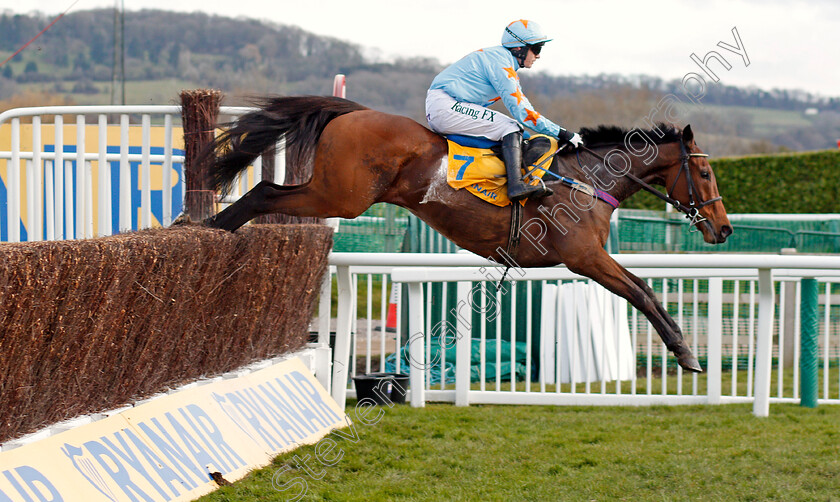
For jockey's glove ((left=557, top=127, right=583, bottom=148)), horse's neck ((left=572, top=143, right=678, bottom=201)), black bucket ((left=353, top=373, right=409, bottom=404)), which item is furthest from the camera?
black bucket ((left=353, top=373, right=409, bottom=404))

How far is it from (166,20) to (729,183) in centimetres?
2665

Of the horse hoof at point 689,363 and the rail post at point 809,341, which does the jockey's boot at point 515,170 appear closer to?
the horse hoof at point 689,363

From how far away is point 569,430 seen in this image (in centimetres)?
538

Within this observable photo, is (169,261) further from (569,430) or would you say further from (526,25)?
(569,430)

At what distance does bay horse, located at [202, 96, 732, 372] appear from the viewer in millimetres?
4105

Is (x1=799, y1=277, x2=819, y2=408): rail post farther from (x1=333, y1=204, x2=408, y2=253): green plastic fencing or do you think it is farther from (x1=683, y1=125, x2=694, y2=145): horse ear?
(x1=333, y1=204, x2=408, y2=253): green plastic fencing

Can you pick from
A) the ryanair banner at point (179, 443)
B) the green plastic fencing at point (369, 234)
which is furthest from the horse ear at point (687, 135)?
the green plastic fencing at point (369, 234)

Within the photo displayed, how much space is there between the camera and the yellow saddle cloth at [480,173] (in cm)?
411

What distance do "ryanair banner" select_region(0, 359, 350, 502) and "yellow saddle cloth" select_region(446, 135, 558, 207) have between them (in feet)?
5.41

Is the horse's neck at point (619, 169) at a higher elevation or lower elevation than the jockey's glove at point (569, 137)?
lower

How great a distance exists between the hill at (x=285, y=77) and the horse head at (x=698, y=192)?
1663 cm

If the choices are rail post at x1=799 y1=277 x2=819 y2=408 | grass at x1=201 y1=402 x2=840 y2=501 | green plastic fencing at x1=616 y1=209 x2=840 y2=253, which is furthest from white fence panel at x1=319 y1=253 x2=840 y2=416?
green plastic fencing at x1=616 y1=209 x2=840 y2=253

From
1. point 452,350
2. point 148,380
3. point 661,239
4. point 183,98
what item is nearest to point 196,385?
point 148,380

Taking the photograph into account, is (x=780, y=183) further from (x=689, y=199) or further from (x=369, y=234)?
(x=689, y=199)
